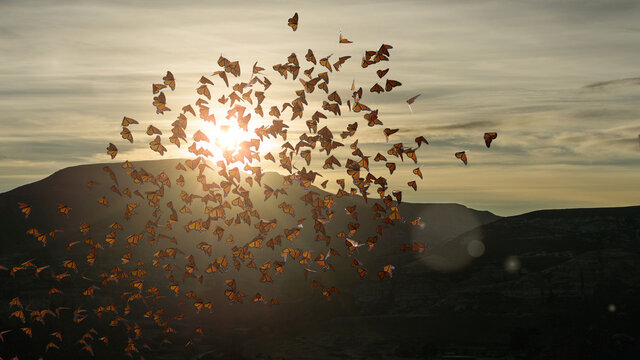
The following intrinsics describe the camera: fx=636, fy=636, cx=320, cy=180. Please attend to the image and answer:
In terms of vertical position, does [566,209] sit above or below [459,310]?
above

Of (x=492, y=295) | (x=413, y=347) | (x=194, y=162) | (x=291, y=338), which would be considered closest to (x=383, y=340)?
(x=413, y=347)

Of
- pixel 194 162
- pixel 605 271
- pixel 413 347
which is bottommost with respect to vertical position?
pixel 413 347

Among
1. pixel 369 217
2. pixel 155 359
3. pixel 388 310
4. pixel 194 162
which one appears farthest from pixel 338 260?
pixel 194 162

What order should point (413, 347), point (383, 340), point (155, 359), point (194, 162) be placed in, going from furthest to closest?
point (383, 340)
point (413, 347)
point (155, 359)
point (194, 162)

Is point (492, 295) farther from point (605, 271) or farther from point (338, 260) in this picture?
point (338, 260)

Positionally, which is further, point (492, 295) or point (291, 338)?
point (492, 295)

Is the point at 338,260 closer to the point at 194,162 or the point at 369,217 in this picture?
the point at 369,217

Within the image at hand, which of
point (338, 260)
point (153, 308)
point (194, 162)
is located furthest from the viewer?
point (338, 260)
